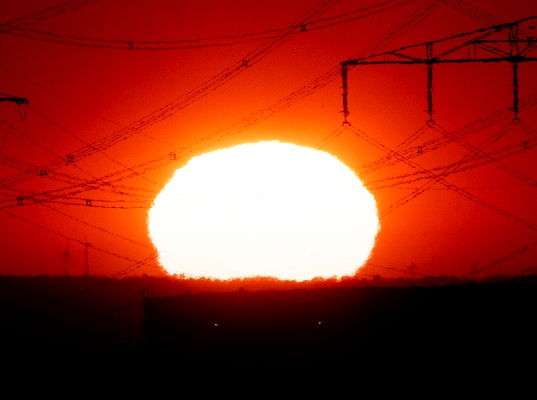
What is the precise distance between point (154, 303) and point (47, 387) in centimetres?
779

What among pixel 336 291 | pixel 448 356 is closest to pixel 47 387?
pixel 336 291

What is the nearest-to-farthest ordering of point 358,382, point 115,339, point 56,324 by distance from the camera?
point 358,382
point 115,339
point 56,324

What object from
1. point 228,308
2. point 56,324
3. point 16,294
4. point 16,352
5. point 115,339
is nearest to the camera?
point 228,308

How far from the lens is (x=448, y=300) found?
4019 cm

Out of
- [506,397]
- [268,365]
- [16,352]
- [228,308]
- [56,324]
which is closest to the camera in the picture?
[506,397]

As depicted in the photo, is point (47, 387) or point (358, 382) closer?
point (358, 382)

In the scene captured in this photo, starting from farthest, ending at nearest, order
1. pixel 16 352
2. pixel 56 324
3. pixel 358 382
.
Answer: pixel 56 324 < pixel 16 352 < pixel 358 382

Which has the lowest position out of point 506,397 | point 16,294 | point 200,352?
point 506,397

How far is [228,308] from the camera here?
1727 inches

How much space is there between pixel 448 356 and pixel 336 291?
668 centimetres

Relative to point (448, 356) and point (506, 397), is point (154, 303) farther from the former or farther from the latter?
point (506, 397)

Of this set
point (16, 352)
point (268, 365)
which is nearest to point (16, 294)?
point (16, 352)

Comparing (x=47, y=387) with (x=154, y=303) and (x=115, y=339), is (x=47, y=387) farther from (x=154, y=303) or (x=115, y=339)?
(x=115, y=339)

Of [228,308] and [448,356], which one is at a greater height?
[228,308]
